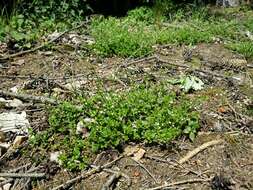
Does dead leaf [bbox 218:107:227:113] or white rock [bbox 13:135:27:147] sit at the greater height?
dead leaf [bbox 218:107:227:113]

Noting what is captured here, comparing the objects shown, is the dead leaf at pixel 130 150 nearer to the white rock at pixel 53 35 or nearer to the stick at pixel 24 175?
the stick at pixel 24 175

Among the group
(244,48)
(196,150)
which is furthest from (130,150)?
(244,48)

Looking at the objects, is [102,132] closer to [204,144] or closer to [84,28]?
[204,144]

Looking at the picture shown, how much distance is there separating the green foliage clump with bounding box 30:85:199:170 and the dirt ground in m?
0.11

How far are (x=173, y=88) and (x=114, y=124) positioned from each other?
1327 millimetres

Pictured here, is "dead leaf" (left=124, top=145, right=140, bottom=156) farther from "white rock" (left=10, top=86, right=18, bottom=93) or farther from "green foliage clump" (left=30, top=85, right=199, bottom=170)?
"white rock" (left=10, top=86, right=18, bottom=93)

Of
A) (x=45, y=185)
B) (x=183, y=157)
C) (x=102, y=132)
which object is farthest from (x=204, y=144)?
(x=45, y=185)

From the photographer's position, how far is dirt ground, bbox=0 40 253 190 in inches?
155

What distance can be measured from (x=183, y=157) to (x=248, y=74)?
86.0 inches

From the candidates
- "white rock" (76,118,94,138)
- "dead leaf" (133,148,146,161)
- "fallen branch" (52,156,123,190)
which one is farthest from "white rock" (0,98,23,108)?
"dead leaf" (133,148,146,161)

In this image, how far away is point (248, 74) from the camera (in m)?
5.93

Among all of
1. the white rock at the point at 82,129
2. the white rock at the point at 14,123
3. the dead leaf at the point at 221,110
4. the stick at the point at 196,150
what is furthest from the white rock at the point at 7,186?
the dead leaf at the point at 221,110

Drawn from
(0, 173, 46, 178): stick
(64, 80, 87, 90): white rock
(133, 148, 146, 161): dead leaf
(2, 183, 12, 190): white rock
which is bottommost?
(2, 183, 12, 190): white rock

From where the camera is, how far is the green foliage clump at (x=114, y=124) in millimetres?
4191
